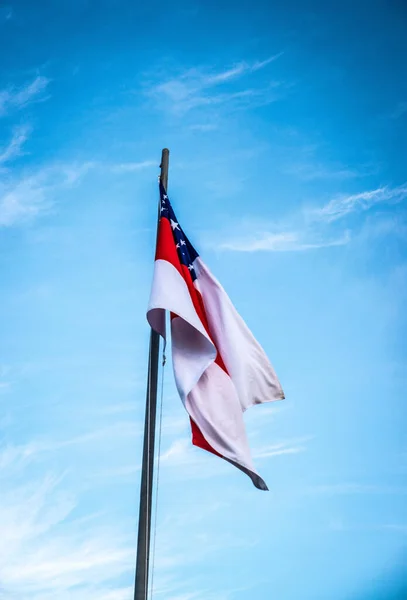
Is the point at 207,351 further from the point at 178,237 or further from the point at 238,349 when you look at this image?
the point at 178,237

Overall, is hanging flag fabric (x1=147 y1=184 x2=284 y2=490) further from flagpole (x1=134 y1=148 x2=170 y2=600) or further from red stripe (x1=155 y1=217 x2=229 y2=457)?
flagpole (x1=134 y1=148 x2=170 y2=600)

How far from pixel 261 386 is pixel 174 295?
83.2 inches

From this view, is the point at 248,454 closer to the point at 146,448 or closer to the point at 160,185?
the point at 146,448

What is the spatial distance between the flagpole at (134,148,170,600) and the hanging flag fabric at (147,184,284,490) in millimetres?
478

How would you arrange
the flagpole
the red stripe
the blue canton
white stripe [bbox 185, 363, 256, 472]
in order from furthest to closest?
the blue canton → the red stripe → white stripe [bbox 185, 363, 256, 472] → the flagpole

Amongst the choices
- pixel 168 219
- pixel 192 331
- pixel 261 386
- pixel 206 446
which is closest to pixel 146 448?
pixel 206 446

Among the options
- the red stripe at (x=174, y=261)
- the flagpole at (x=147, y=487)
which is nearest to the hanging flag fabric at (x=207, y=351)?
the red stripe at (x=174, y=261)

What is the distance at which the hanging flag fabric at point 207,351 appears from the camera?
984cm

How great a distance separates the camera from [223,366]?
10.9m

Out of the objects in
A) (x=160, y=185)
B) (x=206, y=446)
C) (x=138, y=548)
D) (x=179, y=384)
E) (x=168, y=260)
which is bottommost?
(x=138, y=548)

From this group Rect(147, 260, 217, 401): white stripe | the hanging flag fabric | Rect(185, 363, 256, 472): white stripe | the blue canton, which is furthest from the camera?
the blue canton

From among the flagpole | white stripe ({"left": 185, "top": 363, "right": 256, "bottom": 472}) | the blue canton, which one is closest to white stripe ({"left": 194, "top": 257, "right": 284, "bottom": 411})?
the blue canton

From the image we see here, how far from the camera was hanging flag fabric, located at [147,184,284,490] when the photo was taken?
32.3 ft

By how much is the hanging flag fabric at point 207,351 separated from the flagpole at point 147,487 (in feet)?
1.57
